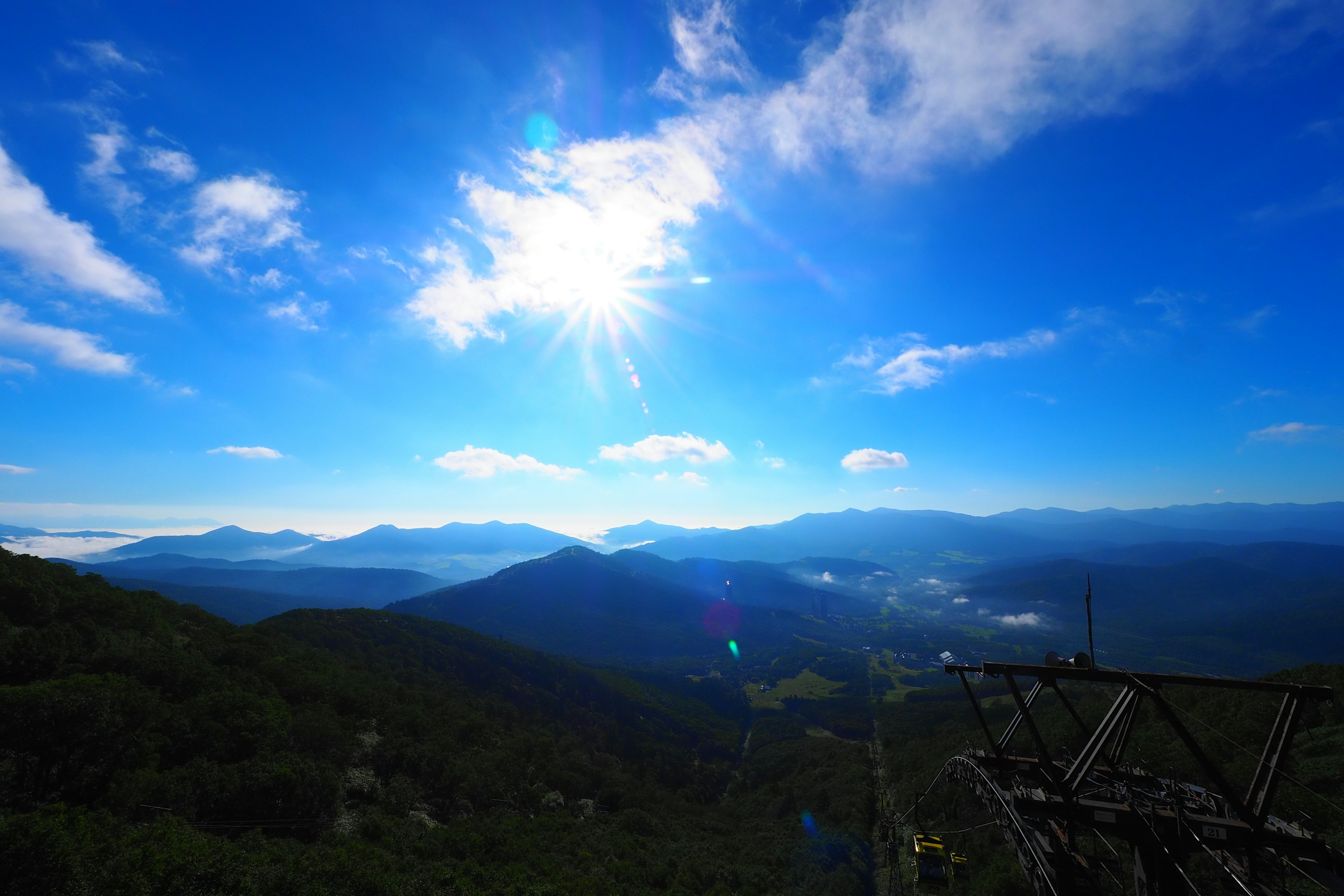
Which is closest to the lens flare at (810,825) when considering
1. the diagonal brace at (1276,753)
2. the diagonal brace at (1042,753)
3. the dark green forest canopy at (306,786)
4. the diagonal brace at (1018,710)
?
the dark green forest canopy at (306,786)

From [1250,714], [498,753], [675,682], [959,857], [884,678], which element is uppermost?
[959,857]

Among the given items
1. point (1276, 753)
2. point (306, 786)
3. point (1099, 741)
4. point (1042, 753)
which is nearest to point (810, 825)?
point (306, 786)

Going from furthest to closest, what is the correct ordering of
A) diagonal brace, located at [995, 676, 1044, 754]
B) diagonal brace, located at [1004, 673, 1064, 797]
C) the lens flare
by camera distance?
the lens flare
diagonal brace, located at [995, 676, 1044, 754]
diagonal brace, located at [1004, 673, 1064, 797]

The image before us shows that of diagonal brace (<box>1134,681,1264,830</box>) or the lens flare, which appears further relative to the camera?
the lens flare

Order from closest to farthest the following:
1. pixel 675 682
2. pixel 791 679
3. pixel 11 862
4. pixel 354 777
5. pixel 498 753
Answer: pixel 11 862 < pixel 354 777 < pixel 498 753 < pixel 675 682 < pixel 791 679

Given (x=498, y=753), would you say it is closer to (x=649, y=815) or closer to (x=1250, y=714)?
(x=649, y=815)

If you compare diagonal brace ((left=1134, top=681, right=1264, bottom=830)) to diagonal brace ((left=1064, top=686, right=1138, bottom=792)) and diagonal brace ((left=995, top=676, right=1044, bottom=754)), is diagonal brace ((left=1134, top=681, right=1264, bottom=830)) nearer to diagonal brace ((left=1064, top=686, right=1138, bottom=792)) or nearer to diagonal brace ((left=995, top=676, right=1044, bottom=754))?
diagonal brace ((left=1064, top=686, right=1138, bottom=792))

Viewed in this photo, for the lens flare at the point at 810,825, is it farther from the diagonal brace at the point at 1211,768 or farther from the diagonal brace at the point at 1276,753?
the diagonal brace at the point at 1276,753

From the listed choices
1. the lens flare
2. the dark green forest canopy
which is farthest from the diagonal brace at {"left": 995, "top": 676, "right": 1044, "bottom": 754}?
the lens flare

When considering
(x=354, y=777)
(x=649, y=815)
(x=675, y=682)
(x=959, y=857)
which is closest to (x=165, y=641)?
(x=354, y=777)
